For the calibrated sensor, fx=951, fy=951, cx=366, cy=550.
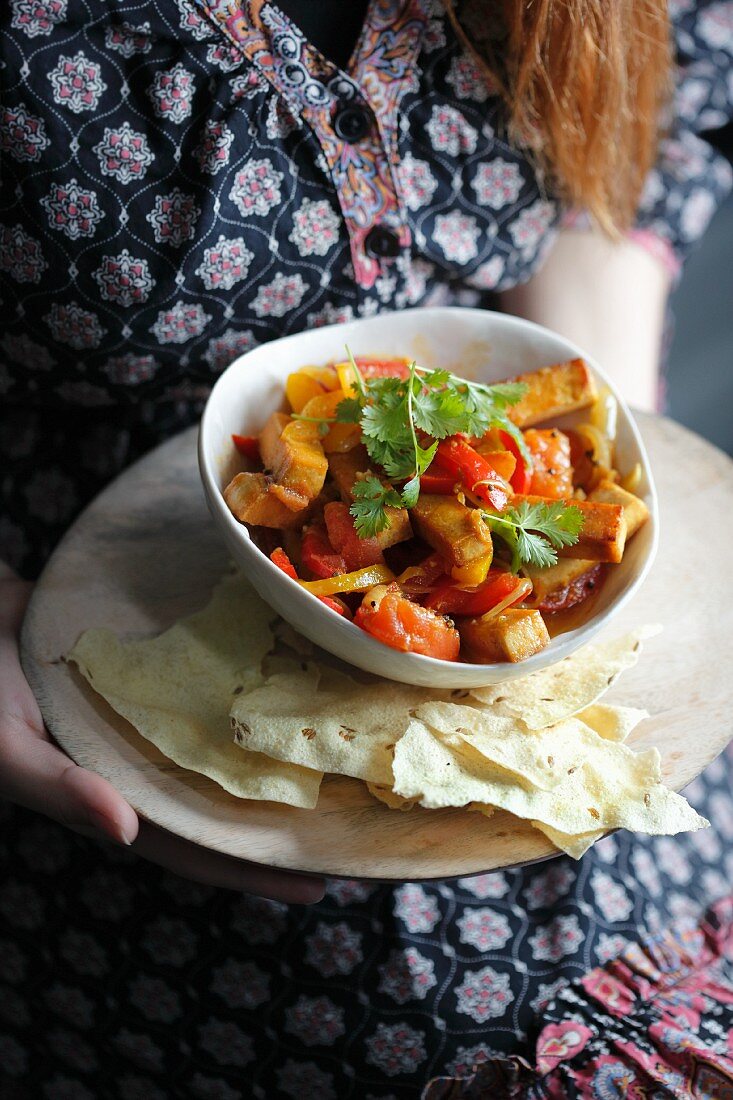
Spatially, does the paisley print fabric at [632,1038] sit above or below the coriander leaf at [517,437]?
below

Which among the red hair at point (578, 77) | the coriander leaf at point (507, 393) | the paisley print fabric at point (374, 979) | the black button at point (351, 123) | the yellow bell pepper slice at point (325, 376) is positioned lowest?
the paisley print fabric at point (374, 979)

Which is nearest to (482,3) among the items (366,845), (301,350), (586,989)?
(301,350)

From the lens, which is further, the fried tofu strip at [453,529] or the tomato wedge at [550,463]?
the tomato wedge at [550,463]

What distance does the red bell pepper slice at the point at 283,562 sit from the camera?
3.21ft

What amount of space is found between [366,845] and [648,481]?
523 mm

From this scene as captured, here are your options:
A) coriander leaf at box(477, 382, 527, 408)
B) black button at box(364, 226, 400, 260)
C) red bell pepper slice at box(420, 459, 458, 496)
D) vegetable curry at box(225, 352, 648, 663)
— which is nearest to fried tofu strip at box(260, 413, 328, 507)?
vegetable curry at box(225, 352, 648, 663)

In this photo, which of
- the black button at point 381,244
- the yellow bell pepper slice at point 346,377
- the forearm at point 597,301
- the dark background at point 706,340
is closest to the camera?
the yellow bell pepper slice at point 346,377

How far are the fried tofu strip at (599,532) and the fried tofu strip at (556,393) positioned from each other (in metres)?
0.18

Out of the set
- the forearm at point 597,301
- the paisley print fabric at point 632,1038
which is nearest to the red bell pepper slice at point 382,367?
the forearm at point 597,301

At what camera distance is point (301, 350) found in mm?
1208

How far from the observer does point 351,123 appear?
3.88 ft

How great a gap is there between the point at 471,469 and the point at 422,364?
32 cm

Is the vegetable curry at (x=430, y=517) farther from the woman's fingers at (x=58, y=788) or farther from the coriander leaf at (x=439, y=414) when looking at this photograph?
the woman's fingers at (x=58, y=788)

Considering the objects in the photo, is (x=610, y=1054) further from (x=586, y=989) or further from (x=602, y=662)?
(x=602, y=662)
